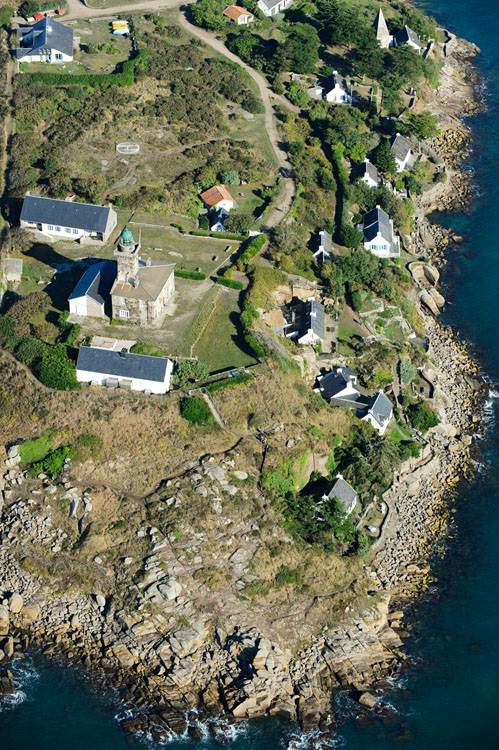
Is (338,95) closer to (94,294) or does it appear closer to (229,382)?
(94,294)

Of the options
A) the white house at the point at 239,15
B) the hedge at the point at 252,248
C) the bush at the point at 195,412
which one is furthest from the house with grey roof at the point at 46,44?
the bush at the point at 195,412

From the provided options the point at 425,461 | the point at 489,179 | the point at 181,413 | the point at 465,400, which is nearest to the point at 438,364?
the point at 465,400

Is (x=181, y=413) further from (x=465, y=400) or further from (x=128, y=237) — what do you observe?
(x=465, y=400)

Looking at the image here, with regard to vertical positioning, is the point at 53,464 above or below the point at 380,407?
below

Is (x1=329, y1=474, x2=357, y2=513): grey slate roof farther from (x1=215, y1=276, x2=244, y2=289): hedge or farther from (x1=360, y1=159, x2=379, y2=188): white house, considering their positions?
(x1=360, y1=159, x2=379, y2=188): white house

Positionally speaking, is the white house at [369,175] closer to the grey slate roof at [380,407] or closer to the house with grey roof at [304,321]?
the house with grey roof at [304,321]

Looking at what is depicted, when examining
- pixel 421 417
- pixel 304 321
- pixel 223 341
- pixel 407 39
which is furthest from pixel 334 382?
pixel 407 39
